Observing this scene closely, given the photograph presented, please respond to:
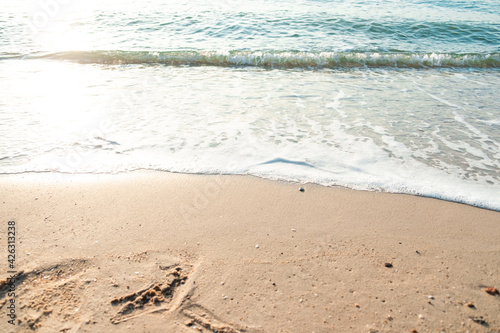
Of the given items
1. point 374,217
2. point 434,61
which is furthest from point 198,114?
point 434,61

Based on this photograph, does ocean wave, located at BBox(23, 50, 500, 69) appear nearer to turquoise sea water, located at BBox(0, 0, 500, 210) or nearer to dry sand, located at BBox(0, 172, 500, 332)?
turquoise sea water, located at BBox(0, 0, 500, 210)

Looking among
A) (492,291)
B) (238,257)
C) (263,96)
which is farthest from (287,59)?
(492,291)

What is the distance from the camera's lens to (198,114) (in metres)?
4.44

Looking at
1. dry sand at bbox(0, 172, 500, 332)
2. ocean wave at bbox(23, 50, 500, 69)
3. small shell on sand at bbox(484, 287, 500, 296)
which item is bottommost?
small shell on sand at bbox(484, 287, 500, 296)

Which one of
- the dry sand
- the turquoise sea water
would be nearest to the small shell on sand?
the dry sand

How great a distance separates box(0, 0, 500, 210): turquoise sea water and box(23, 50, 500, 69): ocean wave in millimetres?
45

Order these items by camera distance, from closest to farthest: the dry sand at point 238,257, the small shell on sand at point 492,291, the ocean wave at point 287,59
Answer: the dry sand at point 238,257
the small shell on sand at point 492,291
the ocean wave at point 287,59

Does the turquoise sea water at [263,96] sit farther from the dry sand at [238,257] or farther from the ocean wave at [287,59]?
the dry sand at [238,257]

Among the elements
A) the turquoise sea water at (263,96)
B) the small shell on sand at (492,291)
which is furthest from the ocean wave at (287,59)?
the small shell on sand at (492,291)

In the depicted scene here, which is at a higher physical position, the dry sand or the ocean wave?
the ocean wave

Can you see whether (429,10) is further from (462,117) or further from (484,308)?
(484,308)

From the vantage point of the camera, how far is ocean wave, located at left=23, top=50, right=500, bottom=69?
803 cm

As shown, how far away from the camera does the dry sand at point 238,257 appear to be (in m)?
1.73

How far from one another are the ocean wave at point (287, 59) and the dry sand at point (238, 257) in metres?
5.72
